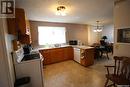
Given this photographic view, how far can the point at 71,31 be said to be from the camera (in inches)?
210

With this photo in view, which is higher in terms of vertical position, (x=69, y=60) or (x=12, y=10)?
(x=12, y=10)

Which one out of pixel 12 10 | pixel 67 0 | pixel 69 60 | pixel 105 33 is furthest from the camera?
pixel 105 33

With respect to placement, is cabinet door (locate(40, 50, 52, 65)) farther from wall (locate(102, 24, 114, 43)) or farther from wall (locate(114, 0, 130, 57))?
wall (locate(102, 24, 114, 43))

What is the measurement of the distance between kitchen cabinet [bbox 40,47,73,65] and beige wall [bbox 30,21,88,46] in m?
0.80

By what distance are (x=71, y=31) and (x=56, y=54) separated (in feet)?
6.03

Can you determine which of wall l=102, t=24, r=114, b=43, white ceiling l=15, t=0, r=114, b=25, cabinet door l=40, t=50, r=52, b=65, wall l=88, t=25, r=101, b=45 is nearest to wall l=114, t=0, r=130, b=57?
white ceiling l=15, t=0, r=114, b=25

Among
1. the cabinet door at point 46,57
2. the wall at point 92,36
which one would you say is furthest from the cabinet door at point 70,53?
the wall at point 92,36

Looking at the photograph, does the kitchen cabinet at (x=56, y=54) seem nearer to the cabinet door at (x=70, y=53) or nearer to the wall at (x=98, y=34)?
the cabinet door at (x=70, y=53)

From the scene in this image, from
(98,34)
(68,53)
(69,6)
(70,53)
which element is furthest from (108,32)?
(69,6)

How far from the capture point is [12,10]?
5.50 ft

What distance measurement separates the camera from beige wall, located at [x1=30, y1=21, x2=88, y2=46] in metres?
4.30

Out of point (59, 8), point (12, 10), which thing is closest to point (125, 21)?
point (59, 8)

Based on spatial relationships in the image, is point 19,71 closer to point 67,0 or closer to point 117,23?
point 67,0

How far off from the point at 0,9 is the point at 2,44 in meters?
0.60
